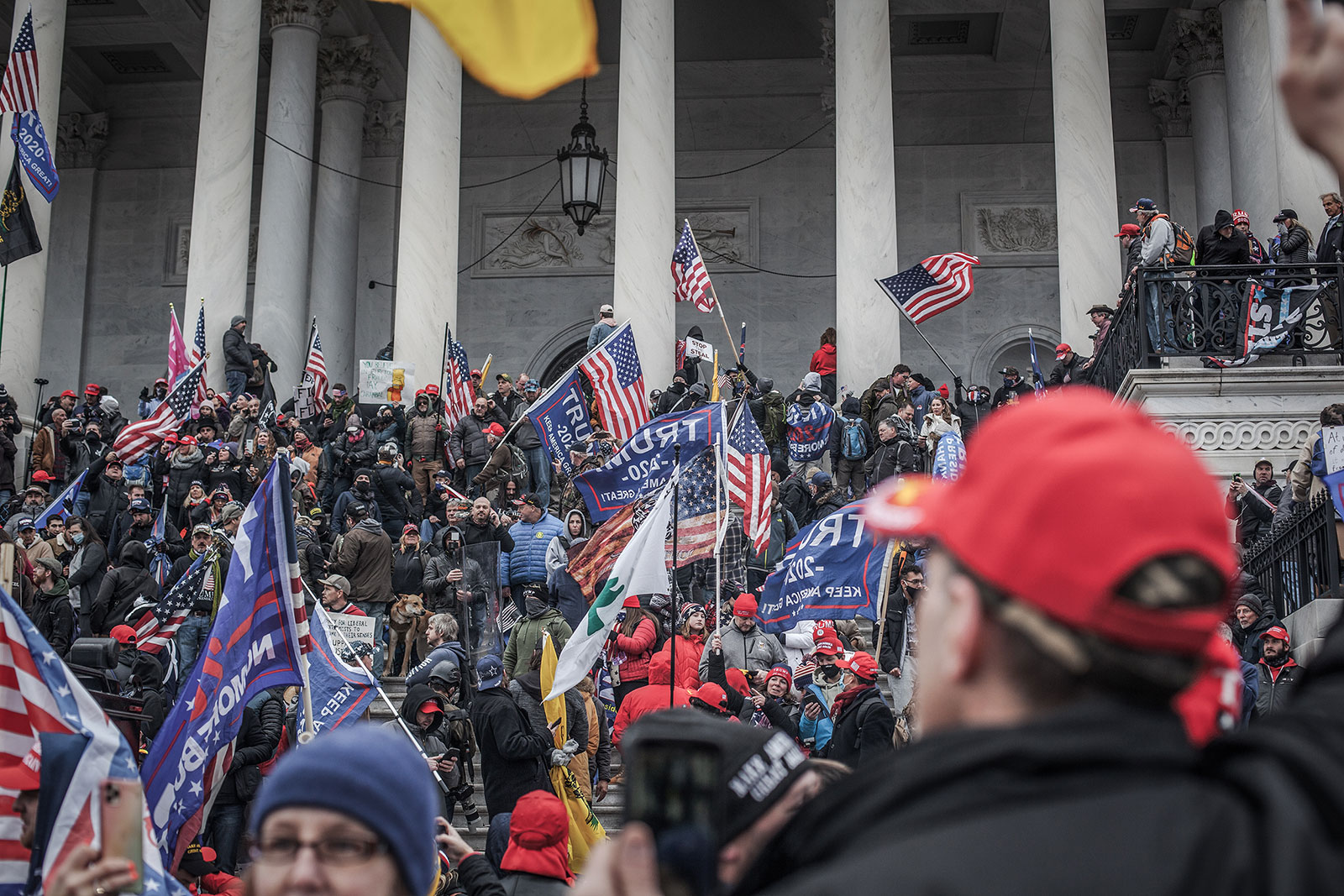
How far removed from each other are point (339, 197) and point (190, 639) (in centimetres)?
1898

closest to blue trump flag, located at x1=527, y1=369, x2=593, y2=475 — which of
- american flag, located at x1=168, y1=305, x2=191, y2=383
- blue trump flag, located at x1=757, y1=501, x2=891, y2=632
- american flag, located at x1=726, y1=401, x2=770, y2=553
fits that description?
american flag, located at x1=726, y1=401, x2=770, y2=553

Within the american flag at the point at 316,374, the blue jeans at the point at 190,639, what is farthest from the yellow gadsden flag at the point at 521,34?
the american flag at the point at 316,374

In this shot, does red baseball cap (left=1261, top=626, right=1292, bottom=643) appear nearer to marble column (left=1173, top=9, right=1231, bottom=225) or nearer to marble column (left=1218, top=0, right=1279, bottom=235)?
marble column (left=1218, top=0, right=1279, bottom=235)

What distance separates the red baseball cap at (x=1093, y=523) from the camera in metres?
1.29

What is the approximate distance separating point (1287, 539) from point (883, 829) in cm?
1187

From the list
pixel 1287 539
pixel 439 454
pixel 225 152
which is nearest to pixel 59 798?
pixel 1287 539

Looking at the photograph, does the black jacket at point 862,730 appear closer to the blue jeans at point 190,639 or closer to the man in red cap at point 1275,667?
the man in red cap at point 1275,667

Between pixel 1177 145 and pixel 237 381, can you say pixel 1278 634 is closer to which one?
pixel 237 381

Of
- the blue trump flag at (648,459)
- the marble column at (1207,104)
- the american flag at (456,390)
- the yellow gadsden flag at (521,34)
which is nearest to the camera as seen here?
the yellow gadsden flag at (521,34)

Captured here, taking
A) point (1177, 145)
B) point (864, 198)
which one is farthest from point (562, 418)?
point (1177, 145)

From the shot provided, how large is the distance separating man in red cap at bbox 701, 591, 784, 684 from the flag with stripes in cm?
763

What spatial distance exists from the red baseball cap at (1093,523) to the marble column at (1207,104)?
28.4 metres

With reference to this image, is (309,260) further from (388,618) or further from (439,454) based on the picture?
(388,618)

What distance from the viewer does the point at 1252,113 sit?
24.4 meters
